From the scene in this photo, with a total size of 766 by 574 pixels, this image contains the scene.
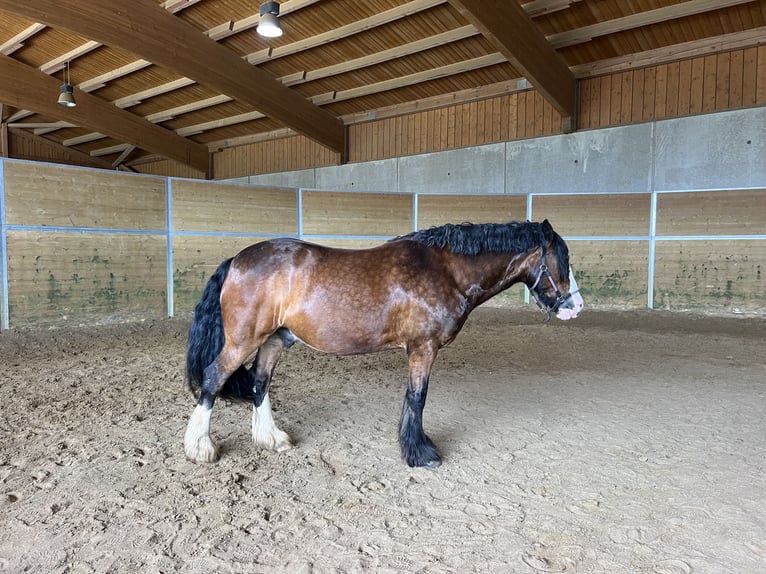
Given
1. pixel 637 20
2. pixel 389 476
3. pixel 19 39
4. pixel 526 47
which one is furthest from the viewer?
pixel 19 39

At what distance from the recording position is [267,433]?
2.96 metres

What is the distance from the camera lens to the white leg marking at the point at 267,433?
293cm

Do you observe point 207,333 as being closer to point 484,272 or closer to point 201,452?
point 201,452

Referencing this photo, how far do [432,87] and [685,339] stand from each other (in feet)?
25.3

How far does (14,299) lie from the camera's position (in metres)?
5.93

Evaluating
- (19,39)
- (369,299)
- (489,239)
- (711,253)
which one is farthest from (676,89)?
(19,39)

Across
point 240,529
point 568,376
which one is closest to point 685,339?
point 568,376

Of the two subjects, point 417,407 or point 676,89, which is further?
point 676,89

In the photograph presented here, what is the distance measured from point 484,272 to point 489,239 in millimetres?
213

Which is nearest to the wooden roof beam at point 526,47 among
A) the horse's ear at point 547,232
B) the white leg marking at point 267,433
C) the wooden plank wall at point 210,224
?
the wooden plank wall at point 210,224

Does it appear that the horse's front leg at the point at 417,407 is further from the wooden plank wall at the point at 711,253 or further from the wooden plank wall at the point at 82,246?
the wooden plank wall at the point at 711,253

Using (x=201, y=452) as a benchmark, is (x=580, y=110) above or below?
above

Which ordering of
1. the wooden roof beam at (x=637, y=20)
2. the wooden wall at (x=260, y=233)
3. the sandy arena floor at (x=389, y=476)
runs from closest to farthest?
the sandy arena floor at (x=389, y=476) < the wooden wall at (x=260, y=233) < the wooden roof beam at (x=637, y=20)

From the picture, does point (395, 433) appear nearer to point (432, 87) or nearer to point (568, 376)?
point (568, 376)
